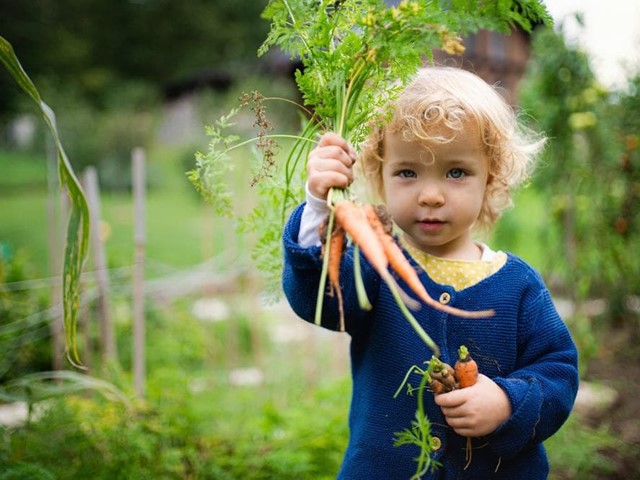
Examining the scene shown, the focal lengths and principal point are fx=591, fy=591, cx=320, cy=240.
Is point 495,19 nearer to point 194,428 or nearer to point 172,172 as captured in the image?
point 194,428

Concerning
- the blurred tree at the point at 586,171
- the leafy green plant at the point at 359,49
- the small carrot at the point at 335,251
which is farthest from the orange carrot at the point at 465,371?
the blurred tree at the point at 586,171

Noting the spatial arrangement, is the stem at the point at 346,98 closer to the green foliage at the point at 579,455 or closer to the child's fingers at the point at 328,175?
the child's fingers at the point at 328,175

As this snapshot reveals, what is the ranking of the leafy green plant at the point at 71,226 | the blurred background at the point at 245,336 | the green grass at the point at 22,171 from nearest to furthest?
the leafy green plant at the point at 71,226
the blurred background at the point at 245,336
the green grass at the point at 22,171

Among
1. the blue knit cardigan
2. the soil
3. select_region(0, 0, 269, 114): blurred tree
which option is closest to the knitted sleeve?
the blue knit cardigan

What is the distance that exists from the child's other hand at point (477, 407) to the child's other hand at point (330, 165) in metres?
0.47

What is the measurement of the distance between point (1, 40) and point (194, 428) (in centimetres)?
146

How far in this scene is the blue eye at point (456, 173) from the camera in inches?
49.4

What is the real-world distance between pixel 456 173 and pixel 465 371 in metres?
0.41

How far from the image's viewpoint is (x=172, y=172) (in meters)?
16.1

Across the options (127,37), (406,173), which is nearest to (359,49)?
(406,173)

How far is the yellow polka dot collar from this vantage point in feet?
4.40

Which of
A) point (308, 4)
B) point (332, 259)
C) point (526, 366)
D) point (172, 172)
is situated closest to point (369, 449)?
point (526, 366)

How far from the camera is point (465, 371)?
1.14 m

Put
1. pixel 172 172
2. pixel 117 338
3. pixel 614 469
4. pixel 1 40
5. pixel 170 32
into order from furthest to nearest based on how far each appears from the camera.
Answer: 1. pixel 170 32
2. pixel 172 172
3. pixel 117 338
4. pixel 614 469
5. pixel 1 40
